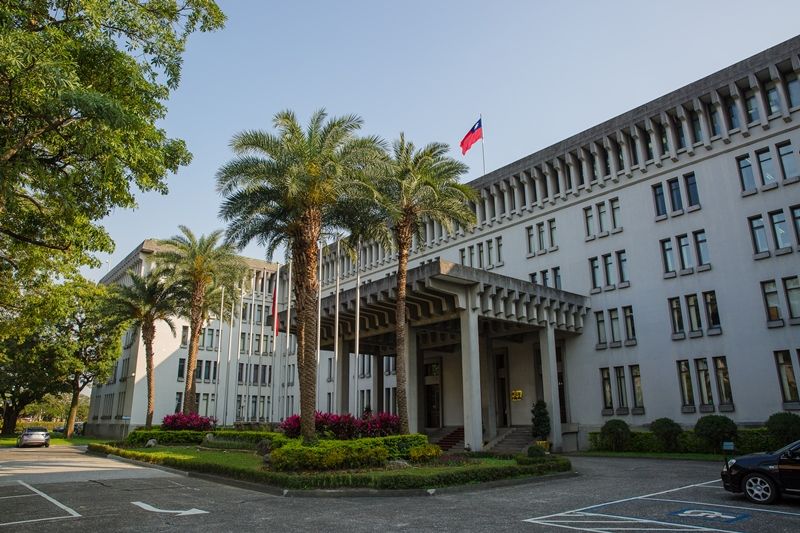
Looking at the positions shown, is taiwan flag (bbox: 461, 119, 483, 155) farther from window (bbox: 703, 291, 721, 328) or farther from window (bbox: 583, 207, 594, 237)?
window (bbox: 703, 291, 721, 328)

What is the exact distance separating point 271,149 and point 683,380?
25.0 m

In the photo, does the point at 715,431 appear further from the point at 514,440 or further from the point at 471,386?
the point at 471,386

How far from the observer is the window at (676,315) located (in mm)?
30609

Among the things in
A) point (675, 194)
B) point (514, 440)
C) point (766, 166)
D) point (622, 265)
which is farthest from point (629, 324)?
point (766, 166)

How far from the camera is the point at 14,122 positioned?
1268cm

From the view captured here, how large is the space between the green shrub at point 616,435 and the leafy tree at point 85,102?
2621 cm

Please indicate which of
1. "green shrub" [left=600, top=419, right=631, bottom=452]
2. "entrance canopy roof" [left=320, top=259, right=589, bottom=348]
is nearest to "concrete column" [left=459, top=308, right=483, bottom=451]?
"entrance canopy roof" [left=320, top=259, right=589, bottom=348]

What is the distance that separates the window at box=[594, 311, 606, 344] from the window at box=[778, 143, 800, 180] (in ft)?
40.9

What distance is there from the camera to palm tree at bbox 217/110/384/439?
2264 cm

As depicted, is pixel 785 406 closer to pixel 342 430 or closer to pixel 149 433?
pixel 342 430

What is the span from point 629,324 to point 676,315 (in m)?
2.85

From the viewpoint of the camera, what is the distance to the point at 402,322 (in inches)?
1017

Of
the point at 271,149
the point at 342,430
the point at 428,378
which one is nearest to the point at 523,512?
the point at 342,430

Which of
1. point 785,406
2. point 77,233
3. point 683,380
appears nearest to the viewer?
point 77,233
